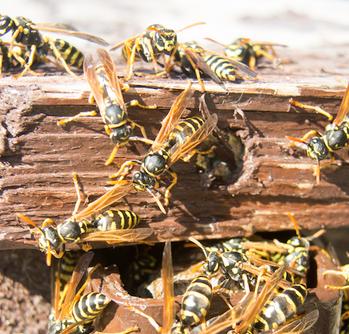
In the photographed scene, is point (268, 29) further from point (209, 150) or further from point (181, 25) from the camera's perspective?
point (209, 150)

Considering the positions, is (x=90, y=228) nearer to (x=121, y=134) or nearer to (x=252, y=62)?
(x=121, y=134)

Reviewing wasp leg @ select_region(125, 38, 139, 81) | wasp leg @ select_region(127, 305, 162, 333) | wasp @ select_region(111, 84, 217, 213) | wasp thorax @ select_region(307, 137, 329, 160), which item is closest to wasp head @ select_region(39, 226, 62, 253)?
wasp @ select_region(111, 84, 217, 213)

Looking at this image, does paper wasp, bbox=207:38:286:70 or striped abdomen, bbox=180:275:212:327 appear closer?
striped abdomen, bbox=180:275:212:327

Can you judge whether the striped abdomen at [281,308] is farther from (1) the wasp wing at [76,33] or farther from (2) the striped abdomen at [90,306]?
(1) the wasp wing at [76,33]

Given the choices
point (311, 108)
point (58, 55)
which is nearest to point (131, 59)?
point (58, 55)

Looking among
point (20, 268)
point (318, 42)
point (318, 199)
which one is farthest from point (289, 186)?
point (318, 42)

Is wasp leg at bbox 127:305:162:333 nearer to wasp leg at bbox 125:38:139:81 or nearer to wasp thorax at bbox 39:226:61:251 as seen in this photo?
wasp thorax at bbox 39:226:61:251
